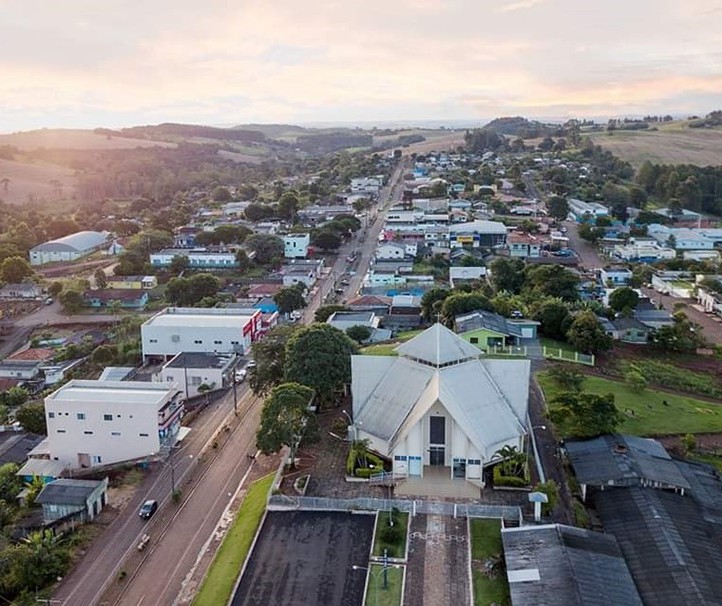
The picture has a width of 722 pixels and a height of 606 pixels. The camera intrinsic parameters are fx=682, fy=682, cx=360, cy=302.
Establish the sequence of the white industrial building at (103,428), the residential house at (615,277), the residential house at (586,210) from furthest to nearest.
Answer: the residential house at (586,210) → the residential house at (615,277) → the white industrial building at (103,428)

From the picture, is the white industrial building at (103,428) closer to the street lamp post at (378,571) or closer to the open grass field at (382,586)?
the street lamp post at (378,571)

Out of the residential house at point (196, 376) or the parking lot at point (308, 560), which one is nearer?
the parking lot at point (308, 560)

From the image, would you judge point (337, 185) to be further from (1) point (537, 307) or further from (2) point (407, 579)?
(2) point (407, 579)

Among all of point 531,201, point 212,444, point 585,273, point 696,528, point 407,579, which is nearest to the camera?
point 407,579

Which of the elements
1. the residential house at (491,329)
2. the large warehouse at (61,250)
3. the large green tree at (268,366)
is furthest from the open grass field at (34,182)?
the residential house at (491,329)

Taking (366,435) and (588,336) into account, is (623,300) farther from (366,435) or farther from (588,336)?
(366,435)

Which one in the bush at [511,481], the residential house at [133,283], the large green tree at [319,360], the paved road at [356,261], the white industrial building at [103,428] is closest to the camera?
the bush at [511,481]

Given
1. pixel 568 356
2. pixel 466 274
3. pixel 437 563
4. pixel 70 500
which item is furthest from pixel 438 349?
pixel 466 274

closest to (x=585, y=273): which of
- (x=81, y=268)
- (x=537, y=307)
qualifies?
(x=537, y=307)
